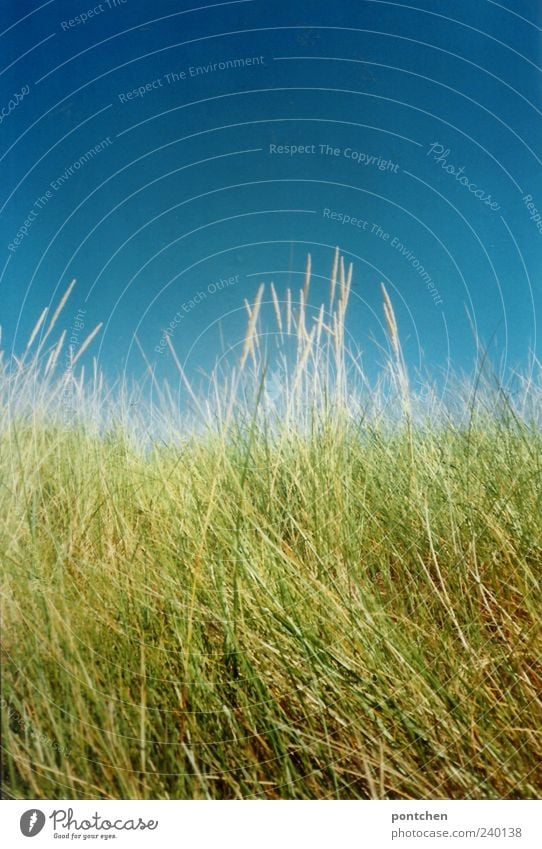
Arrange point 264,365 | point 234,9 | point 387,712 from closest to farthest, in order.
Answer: point 387,712 < point 264,365 < point 234,9

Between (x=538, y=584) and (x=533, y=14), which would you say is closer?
(x=538, y=584)

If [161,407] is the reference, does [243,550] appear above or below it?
below

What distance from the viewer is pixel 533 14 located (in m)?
1.51

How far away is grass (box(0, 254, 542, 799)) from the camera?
3.63 feet

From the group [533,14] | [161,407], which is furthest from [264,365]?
[533,14]

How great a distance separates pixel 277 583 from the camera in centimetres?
122

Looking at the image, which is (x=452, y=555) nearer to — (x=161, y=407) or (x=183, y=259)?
(x=161, y=407)

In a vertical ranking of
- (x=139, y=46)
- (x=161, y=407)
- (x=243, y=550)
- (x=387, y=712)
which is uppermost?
(x=139, y=46)

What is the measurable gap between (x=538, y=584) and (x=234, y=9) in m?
Result: 1.66

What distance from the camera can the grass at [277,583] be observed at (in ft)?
3.63

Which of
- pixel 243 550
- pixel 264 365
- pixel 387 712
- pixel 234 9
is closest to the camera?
pixel 387 712
